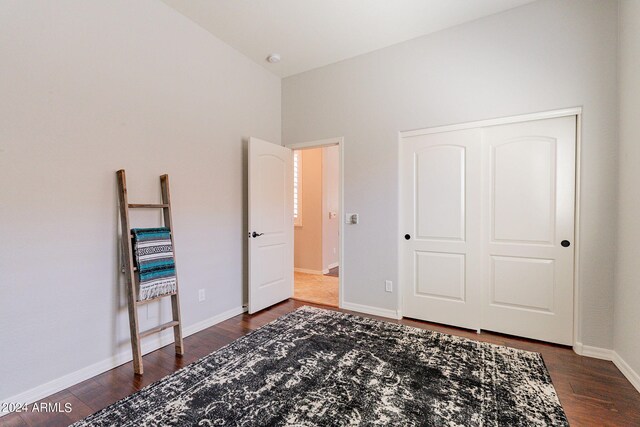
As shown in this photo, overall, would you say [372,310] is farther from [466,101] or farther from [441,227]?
[466,101]

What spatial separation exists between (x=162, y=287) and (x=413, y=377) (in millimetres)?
2068

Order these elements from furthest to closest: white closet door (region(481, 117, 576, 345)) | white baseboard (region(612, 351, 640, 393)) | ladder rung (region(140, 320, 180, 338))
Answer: white closet door (region(481, 117, 576, 345))
ladder rung (region(140, 320, 180, 338))
white baseboard (region(612, 351, 640, 393))

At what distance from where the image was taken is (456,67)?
9.90 feet

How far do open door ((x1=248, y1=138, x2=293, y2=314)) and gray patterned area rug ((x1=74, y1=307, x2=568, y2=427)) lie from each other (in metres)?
0.90

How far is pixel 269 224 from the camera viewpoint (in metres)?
3.71

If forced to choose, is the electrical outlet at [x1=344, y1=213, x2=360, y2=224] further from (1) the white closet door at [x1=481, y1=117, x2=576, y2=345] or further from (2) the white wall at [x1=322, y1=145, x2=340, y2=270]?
(2) the white wall at [x1=322, y1=145, x2=340, y2=270]

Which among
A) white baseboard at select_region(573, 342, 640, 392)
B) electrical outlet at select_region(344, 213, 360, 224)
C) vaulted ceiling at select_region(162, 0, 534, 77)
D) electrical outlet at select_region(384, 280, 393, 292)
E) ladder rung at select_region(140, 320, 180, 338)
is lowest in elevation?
white baseboard at select_region(573, 342, 640, 392)

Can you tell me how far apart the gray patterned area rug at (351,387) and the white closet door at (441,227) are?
18.5 inches

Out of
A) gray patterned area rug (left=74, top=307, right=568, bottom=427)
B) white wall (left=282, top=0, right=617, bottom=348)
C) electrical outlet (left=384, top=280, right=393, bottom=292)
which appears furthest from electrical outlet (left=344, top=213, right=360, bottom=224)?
gray patterned area rug (left=74, top=307, right=568, bottom=427)

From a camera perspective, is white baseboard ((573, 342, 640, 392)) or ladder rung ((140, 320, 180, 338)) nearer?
white baseboard ((573, 342, 640, 392))

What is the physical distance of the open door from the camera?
3463mm

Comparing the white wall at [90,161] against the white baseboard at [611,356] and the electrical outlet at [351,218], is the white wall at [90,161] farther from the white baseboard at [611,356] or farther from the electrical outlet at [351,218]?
the white baseboard at [611,356]

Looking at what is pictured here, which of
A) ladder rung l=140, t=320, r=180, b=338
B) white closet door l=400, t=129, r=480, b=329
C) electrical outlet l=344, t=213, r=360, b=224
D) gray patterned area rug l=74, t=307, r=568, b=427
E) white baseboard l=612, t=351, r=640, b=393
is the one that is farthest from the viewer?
electrical outlet l=344, t=213, r=360, b=224

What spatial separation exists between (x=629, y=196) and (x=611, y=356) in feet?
4.26
